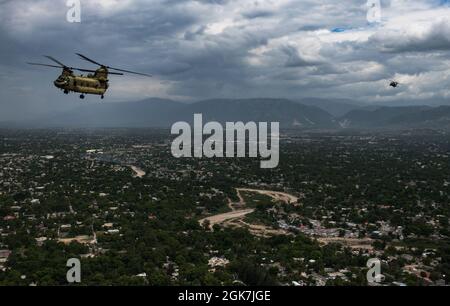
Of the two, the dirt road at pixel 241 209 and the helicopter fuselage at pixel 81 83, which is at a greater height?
the helicopter fuselage at pixel 81 83

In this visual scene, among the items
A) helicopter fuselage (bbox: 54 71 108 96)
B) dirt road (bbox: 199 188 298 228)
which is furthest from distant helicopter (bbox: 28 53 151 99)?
dirt road (bbox: 199 188 298 228)

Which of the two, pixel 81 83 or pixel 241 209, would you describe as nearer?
pixel 81 83

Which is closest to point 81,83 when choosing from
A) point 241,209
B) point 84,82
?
point 84,82

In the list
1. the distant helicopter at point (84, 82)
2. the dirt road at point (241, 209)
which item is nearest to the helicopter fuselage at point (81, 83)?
the distant helicopter at point (84, 82)

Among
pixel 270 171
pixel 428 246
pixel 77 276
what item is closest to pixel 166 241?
pixel 77 276

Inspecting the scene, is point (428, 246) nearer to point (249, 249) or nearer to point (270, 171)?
point (249, 249)

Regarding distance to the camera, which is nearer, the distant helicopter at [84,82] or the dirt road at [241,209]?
the distant helicopter at [84,82]

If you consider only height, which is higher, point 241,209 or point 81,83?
point 81,83

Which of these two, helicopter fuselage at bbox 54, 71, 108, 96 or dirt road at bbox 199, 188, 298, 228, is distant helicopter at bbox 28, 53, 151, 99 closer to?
helicopter fuselage at bbox 54, 71, 108, 96

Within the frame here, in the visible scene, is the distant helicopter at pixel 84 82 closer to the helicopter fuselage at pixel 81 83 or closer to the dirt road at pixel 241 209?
the helicopter fuselage at pixel 81 83

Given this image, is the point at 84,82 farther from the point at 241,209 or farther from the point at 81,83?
A: the point at 241,209

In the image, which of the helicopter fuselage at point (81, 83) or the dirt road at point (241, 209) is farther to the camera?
the dirt road at point (241, 209)
